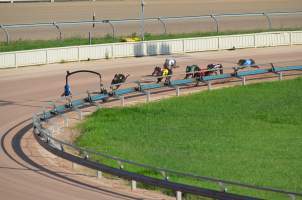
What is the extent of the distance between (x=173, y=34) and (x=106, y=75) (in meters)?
10.7

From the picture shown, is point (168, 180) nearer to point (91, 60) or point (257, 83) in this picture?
point (257, 83)

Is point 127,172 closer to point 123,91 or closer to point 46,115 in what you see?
point 46,115

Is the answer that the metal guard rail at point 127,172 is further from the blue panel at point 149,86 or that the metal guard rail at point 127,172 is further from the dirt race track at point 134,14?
the dirt race track at point 134,14

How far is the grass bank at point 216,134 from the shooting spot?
19188 mm

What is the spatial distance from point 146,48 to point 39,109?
11.8 m

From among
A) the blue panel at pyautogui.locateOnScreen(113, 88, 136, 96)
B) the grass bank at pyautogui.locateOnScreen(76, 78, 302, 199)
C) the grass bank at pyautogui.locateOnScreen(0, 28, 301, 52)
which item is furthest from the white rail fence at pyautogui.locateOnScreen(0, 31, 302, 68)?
the grass bank at pyautogui.locateOnScreen(76, 78, 302, 199)

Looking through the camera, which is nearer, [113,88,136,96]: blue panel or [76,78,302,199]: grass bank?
[76,78,302,199]: grass bank

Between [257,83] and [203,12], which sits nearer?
[257,83]

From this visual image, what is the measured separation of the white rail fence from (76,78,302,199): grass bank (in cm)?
847

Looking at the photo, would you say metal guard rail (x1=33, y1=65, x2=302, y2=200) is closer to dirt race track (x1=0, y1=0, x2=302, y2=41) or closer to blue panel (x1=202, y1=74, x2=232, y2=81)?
blue panel (x1=202, y1=74, x2=232, y2=81)

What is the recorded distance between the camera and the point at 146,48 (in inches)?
1532

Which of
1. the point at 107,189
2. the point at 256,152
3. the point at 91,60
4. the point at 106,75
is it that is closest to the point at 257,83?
the point at 106,75

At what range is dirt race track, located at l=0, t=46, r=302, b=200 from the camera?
1744 cm

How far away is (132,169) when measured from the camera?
1928cm
